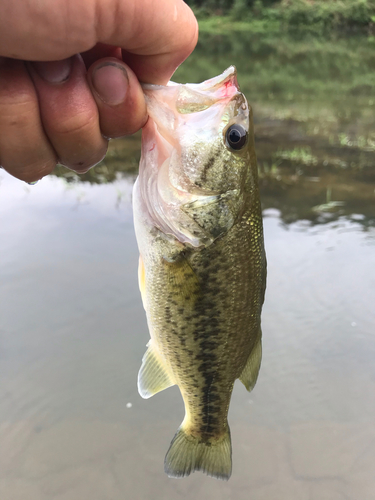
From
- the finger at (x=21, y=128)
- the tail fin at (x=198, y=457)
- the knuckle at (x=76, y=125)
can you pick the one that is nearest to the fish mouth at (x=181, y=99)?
the knuckle at (x=76, y=125)

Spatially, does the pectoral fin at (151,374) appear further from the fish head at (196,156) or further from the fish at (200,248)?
the fish head at (196,156)

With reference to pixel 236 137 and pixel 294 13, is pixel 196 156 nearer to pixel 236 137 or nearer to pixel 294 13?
pixel 236 137

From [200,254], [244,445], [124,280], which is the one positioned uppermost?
[200,254]

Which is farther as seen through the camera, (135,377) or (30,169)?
(135,377)

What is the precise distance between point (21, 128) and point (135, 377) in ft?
9.06

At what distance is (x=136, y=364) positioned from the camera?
12.1 feet

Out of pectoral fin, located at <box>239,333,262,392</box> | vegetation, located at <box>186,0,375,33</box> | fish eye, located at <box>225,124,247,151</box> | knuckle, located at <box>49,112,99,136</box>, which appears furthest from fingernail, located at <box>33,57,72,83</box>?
vegetation, located at <box>186,0,375,33</box>

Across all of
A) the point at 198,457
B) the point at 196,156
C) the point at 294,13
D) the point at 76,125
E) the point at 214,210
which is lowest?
the point at 294,13

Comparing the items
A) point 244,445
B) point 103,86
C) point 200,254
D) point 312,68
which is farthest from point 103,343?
point 312,68

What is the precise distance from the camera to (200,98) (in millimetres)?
1558

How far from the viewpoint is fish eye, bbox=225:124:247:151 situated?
5.34 ft

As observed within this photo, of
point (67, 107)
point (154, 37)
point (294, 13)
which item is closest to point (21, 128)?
point (67, 107)

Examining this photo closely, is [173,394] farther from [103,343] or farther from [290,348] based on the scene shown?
[290,348]

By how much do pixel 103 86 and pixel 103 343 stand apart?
297cm
